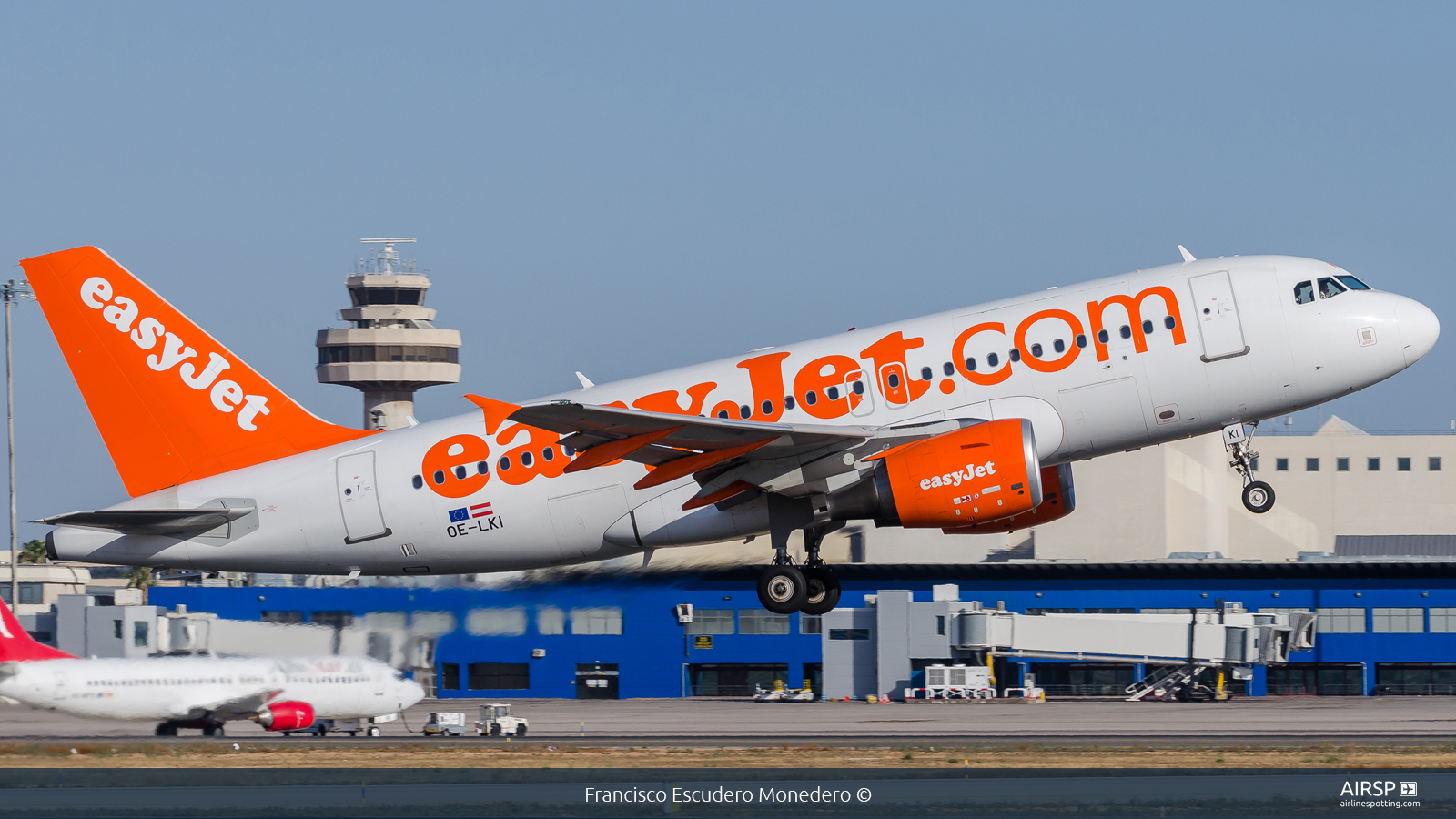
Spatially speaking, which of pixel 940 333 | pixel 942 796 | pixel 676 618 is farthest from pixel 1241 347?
pixel 676 618

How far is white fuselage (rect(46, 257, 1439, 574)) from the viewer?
29156 millimetres

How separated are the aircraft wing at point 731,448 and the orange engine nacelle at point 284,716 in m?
16.5

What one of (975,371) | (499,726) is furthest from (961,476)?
(499,726)

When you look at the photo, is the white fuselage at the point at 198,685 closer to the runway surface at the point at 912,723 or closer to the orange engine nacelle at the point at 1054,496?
the runway surface at the point at 912,723

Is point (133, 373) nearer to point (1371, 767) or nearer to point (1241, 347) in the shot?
point (1241, 347)

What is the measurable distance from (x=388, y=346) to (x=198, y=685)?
95866 millimetres

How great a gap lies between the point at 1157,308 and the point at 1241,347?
1596 mm

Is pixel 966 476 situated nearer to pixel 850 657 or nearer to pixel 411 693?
pixel 411 693

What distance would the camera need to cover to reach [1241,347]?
2916 cm

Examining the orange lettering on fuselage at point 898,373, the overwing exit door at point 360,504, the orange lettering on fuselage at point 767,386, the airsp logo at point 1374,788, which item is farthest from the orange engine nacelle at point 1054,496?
the overwing exit door at point 360,504

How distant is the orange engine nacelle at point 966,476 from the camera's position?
2850cm

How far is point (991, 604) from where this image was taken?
247ft

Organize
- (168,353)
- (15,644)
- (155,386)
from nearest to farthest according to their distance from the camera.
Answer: (155,386) < (168,353) < (15,644)

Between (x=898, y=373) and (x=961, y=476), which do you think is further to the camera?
(x=898, y=373)
